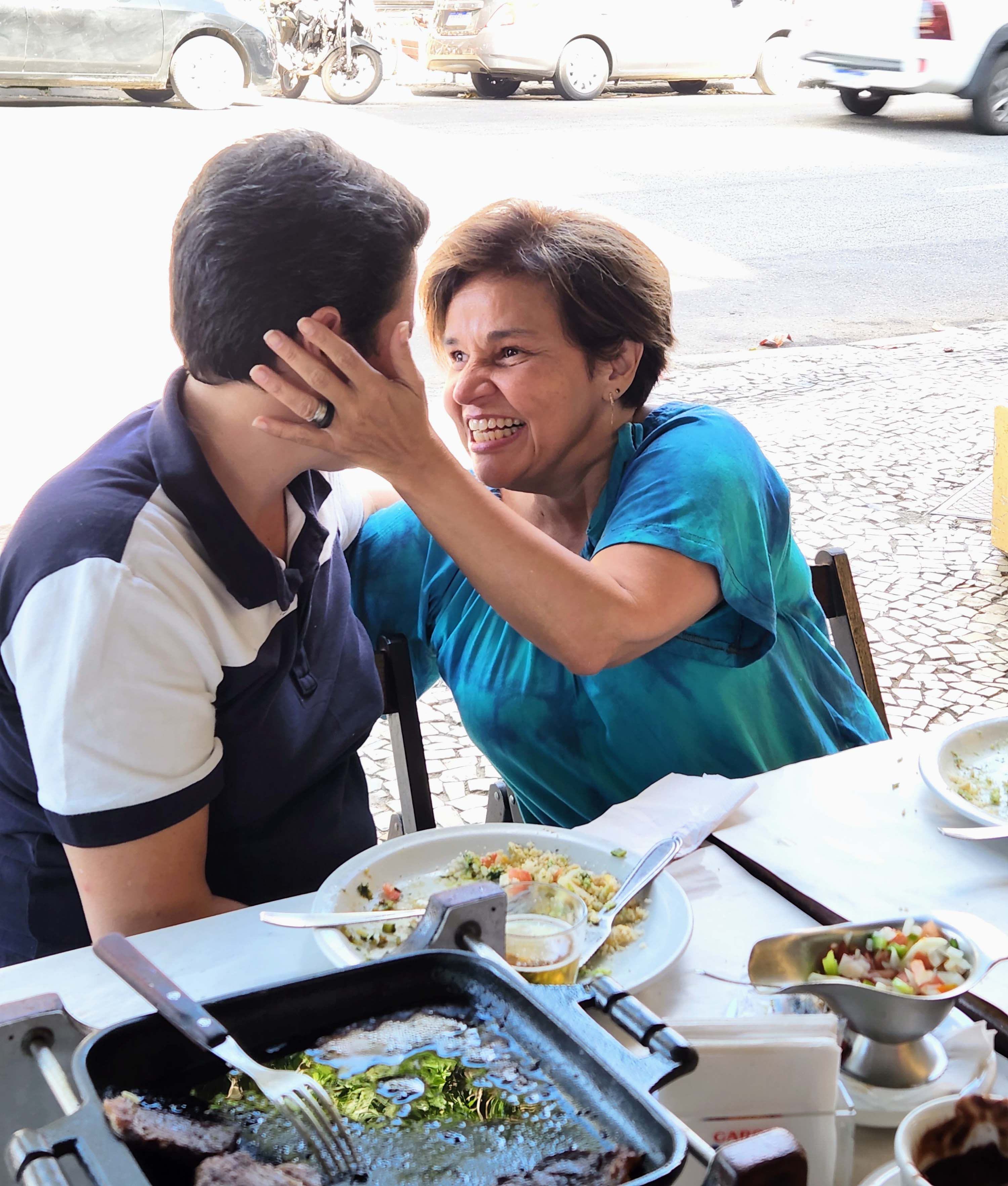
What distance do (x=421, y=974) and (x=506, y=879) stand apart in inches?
23.4

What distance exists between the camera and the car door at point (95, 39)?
9562 mm

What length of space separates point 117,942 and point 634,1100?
39cm

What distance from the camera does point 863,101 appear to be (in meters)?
12.1

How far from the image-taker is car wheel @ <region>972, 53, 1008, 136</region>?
33.3 feet

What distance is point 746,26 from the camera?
41.3ft

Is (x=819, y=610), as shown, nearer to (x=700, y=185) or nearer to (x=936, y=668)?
(x=936, y=668)

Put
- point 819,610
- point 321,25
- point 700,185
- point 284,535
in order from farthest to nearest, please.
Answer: point 321,25 → point 700,185 → point 819,610 → point 284,535

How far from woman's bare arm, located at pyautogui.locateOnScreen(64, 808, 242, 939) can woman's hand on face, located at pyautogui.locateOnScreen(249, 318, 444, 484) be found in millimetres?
484

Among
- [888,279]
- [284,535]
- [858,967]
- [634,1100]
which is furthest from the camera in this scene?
[888,279]

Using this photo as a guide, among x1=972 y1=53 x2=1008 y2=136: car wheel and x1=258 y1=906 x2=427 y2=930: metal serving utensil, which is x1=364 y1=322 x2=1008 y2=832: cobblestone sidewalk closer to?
x1=258 y1=906 x2=427 y2=930: metal serving utensil

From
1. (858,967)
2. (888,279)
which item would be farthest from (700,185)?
(858,967)

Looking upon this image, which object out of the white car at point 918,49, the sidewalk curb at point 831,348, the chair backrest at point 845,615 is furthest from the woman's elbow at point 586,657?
the white car at point 918,49

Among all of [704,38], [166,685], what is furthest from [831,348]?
[704,38]

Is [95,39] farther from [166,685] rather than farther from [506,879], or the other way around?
[506,879]
